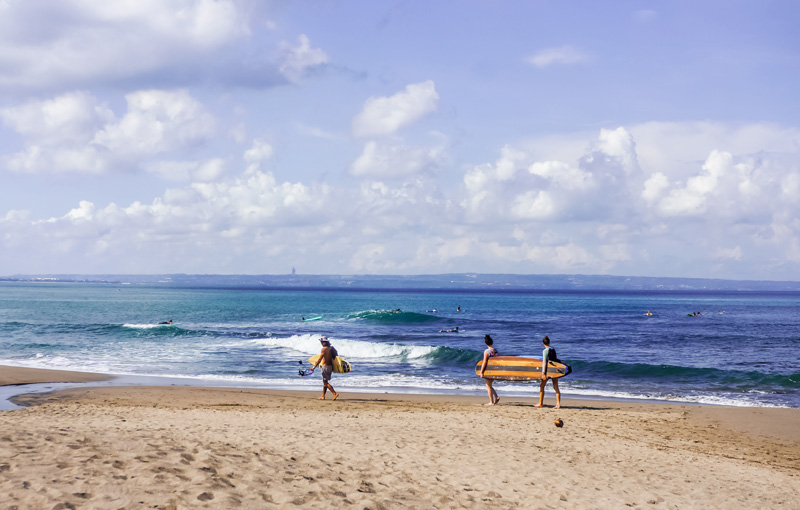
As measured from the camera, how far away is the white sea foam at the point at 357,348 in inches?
1299

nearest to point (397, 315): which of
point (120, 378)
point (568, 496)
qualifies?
point (120, 378)

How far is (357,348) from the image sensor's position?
3603 centimetres

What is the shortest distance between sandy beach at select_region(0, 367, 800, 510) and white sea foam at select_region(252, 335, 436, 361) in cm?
1682

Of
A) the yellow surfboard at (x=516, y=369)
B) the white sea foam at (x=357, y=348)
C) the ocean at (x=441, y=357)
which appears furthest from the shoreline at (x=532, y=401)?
the white sea foam at (x=357, y=348)

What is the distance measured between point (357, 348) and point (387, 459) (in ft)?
87.8

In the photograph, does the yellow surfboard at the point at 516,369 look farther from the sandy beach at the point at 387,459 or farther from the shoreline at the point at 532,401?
the sandy beach at the point at 387,459

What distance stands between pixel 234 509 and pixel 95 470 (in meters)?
1.98

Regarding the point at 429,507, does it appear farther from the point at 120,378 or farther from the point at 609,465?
the point at 120,378

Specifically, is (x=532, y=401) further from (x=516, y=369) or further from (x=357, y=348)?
(x=357, y=348)

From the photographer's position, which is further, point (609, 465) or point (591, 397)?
point (591, 397)

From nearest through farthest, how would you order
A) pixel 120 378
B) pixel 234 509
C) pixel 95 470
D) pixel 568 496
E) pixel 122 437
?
1. pixel 234 509
2. pixel 95 470
3. pixel 568 496
4. pixel 122 437
5. pixel 120 378

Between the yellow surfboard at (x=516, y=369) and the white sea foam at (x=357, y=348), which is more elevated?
the yellow surfboard at (x=516, y=369)

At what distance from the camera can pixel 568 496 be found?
8359 millimetres

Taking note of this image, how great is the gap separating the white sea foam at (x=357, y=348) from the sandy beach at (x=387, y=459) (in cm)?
1682
